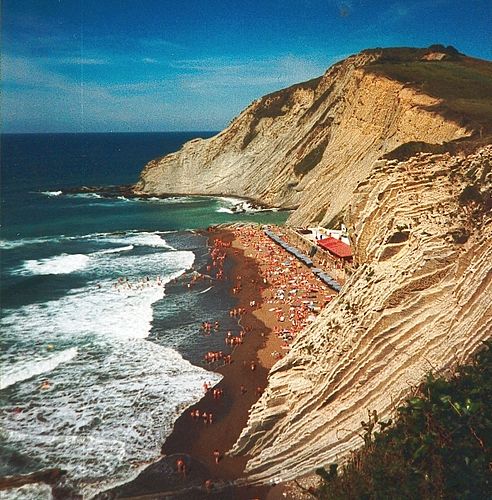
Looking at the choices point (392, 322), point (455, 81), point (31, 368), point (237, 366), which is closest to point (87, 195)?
point (455, 81)

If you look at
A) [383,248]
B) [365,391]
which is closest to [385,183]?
[383,248]

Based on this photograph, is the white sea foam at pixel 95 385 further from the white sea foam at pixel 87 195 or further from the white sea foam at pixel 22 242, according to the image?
the white sea foam at pixel 87 195

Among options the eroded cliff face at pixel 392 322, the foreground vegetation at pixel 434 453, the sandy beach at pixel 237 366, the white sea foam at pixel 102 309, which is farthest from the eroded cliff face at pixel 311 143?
the foreground vegetation at pixel 434 453

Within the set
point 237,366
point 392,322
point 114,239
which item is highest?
point 392,322

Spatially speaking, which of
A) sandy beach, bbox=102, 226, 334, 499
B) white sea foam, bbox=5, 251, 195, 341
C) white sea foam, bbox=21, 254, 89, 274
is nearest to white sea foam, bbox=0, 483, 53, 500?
sandy beach, bbox=102, 226, 334, 499

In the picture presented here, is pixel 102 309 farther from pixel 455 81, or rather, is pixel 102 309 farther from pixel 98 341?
pixel 455 81
